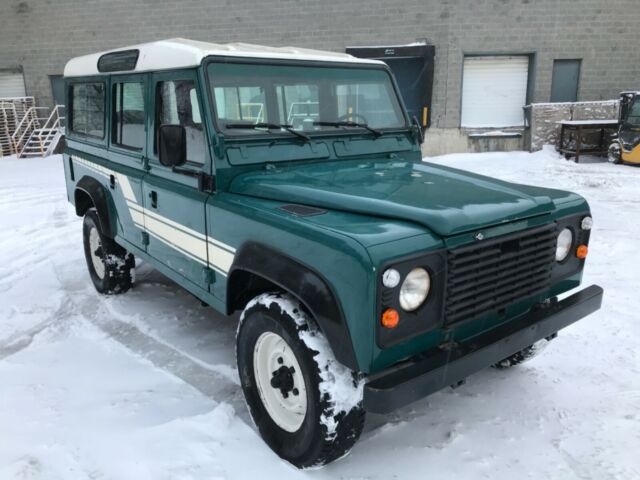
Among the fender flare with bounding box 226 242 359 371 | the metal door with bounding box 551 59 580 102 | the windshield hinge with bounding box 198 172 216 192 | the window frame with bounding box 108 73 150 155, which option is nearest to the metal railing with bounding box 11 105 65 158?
the window frame with bounding box 108 73 150 155

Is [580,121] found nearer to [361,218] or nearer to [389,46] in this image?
[389,46]

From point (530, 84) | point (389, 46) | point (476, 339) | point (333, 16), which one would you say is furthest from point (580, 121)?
point (476, 339)

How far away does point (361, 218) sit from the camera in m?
2.65

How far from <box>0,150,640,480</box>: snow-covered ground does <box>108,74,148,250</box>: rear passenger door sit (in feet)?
2.87

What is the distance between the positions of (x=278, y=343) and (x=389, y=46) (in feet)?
45.4

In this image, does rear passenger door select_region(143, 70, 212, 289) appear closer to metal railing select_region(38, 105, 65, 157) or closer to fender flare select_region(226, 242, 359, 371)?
fender flare select_region(226, 242, 359, 371)

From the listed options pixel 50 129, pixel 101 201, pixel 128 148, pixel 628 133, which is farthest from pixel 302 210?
pixel 50 129

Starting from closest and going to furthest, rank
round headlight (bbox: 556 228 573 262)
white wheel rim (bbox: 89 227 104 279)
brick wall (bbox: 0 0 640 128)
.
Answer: round headlight (bbox: 556 228 573 262) < white wheel rim (bbox: 89 227 104 279) < brick wall (bbox: 0 0 640 128)

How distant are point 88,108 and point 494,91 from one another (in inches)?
513

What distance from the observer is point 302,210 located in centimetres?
282

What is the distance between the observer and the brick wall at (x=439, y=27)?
14.9 m

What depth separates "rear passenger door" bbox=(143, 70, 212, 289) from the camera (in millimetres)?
3344

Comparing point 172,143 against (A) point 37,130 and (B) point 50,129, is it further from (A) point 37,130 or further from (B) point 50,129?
(A) point 37,130

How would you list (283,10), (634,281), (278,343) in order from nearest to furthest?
(278,343)
(634,281)
(283,10)
